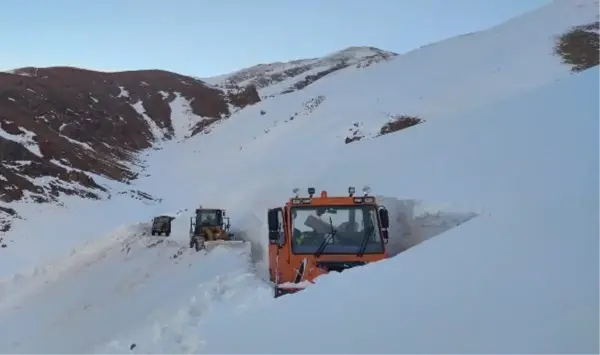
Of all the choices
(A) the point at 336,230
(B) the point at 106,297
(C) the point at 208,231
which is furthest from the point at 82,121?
(A) the point at 336,230

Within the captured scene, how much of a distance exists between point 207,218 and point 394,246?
10.6m

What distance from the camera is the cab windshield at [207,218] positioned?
21.3m

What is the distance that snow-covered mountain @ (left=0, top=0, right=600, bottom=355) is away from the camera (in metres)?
5.32

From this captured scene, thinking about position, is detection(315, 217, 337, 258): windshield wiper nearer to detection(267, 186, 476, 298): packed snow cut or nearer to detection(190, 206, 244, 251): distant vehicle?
detection(267, 186, 476, 298): packed snow cut

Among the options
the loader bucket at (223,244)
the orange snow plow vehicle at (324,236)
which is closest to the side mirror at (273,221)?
the orange snow plow vehicle at (324,236)

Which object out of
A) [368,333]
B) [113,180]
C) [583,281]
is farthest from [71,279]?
[113,180]

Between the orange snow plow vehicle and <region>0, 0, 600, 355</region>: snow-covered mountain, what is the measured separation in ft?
2.23

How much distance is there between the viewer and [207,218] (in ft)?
70.2

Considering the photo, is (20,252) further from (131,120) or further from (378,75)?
(131,120)

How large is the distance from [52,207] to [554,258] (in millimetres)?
25463

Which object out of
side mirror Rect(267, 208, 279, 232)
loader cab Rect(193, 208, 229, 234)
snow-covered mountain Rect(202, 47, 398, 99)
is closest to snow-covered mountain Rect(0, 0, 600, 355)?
side mirror Rect(267, 208, 279, 232)

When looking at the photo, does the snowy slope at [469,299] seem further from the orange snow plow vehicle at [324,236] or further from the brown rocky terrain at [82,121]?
the brown rocky terrain at [82,121]

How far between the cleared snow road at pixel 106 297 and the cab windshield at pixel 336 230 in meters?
2.23

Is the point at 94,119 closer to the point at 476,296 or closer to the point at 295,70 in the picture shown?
the point at 476,296
